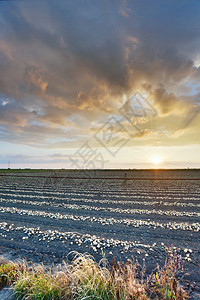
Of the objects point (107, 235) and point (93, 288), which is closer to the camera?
point (93, 288)

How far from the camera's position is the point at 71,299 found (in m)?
3.48

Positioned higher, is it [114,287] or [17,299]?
[114,287]

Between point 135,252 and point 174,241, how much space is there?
2.02 m

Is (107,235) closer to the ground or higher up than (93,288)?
closer to the ground

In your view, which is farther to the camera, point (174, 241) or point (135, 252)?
point (174, 241)

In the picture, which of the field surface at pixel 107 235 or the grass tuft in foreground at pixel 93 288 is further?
the field surface at pixel 107 235

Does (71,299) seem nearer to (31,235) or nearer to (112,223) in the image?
(31,235)

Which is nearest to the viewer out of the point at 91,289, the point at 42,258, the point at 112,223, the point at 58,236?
the point at 91,289

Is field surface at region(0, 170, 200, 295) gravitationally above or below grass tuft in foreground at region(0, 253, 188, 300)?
below

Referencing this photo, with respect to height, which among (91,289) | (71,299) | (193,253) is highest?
(91,289)

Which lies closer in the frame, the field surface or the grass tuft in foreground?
the grass tuft in foreground

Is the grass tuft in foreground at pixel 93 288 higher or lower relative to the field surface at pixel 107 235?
higher

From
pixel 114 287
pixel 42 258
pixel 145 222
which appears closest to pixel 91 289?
pixel 114 287

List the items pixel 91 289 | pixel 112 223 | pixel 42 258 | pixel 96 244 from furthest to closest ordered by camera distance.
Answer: pixel 112 223 < pixel 96 244 < pixel 42 258 < pixel 91 289
